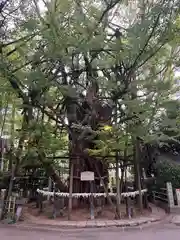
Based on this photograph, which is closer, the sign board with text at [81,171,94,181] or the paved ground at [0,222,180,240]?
the paved ground at [0,222,180,240]

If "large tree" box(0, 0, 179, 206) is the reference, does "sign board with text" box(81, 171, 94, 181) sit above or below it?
below

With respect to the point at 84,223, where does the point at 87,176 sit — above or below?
above

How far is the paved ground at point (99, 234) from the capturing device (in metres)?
5.74

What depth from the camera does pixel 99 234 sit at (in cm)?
608

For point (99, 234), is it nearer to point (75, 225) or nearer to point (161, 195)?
point (75, 225)

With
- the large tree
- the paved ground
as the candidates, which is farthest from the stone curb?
the large tree

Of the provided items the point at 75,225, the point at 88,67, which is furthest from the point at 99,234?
the point at 88,67

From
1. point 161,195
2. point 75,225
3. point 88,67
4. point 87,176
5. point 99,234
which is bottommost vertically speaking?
point 99,234

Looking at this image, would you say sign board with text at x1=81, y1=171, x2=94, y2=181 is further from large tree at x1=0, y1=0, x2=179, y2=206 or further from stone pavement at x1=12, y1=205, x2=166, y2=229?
stone pavement at x1=12, y1=205, x2=166, y2=229

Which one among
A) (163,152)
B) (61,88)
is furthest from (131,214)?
(163,152)

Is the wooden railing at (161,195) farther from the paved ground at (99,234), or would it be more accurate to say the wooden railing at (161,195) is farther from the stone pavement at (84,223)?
the paved ground at (99,234)

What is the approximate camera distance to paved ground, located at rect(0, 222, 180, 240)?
5.74 metres

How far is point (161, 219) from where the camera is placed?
7770 mm

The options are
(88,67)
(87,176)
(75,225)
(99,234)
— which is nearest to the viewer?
(99,234)
